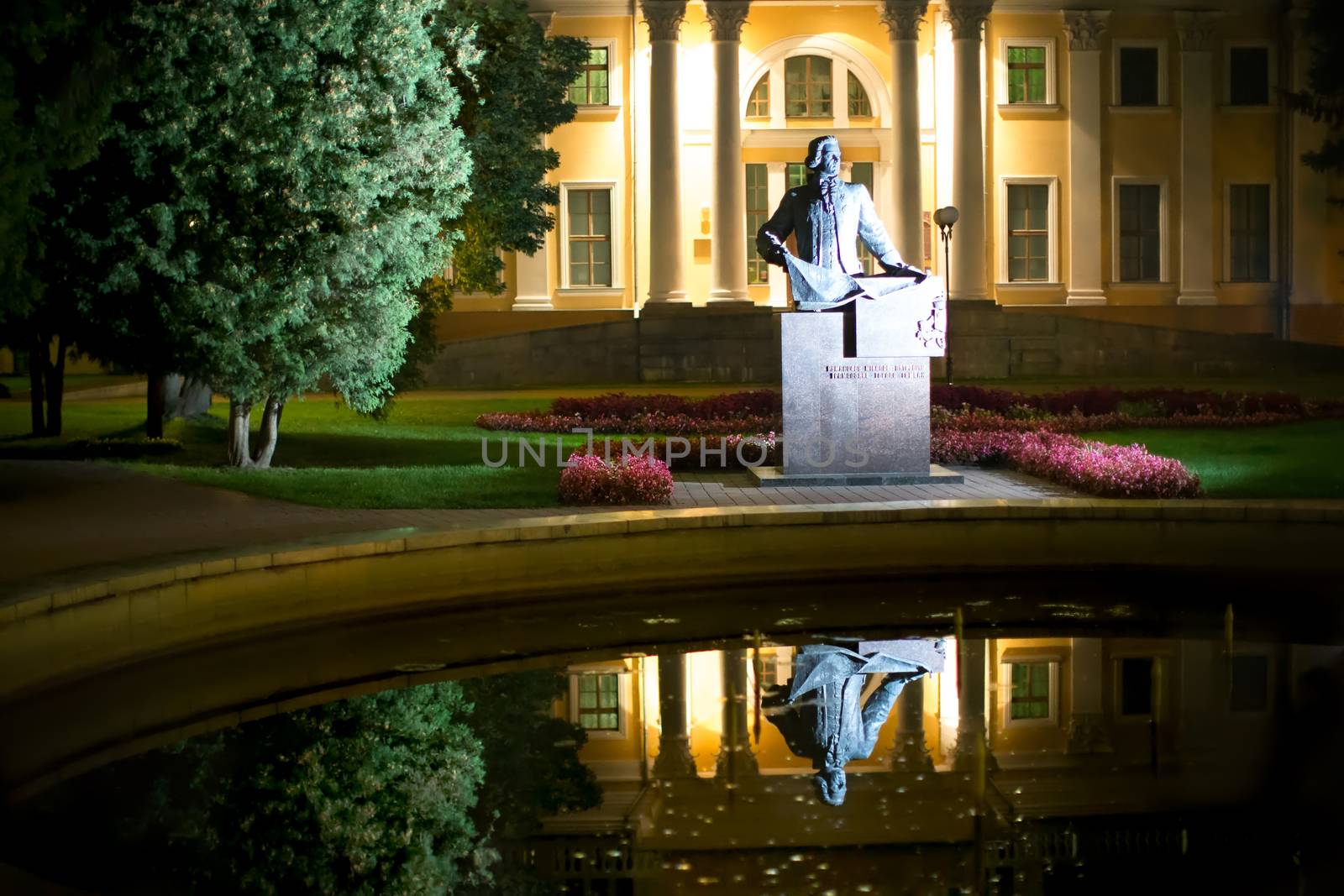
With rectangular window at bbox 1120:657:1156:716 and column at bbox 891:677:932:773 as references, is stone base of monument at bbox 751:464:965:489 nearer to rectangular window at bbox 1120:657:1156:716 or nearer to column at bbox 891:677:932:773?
rectangular window at bbox 1120:657:1156:716

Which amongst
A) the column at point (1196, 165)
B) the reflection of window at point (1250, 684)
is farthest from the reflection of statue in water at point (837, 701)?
the column at point (1196, 165)

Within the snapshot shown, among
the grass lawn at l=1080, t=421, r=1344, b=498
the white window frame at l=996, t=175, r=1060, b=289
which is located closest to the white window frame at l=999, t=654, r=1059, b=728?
the grass lawn at l=1080, t=421, r=1344, b=498

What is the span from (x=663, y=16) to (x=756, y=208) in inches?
227

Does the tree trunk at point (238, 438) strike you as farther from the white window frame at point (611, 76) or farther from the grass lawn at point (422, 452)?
the white window frame at point (611, 76)

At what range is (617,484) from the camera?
15.5 metres

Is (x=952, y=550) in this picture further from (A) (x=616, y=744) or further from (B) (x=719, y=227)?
(B) (x=719, y=227)

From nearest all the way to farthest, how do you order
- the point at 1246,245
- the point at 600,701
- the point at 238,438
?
1. the point at 600,701
2. the point at 238,438
3. the point at 1246,245

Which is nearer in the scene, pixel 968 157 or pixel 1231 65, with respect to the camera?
pixel 968 157

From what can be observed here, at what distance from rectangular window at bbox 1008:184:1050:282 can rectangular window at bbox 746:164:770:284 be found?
590 centimetres

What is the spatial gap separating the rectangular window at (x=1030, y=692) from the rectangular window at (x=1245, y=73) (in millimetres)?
33956

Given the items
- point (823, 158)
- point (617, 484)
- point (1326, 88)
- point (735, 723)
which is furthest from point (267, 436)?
point (1326, 88)

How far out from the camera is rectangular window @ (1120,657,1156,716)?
930 centimetres

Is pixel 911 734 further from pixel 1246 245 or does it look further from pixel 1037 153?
pixel 1246 245

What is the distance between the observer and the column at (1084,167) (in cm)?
4025
